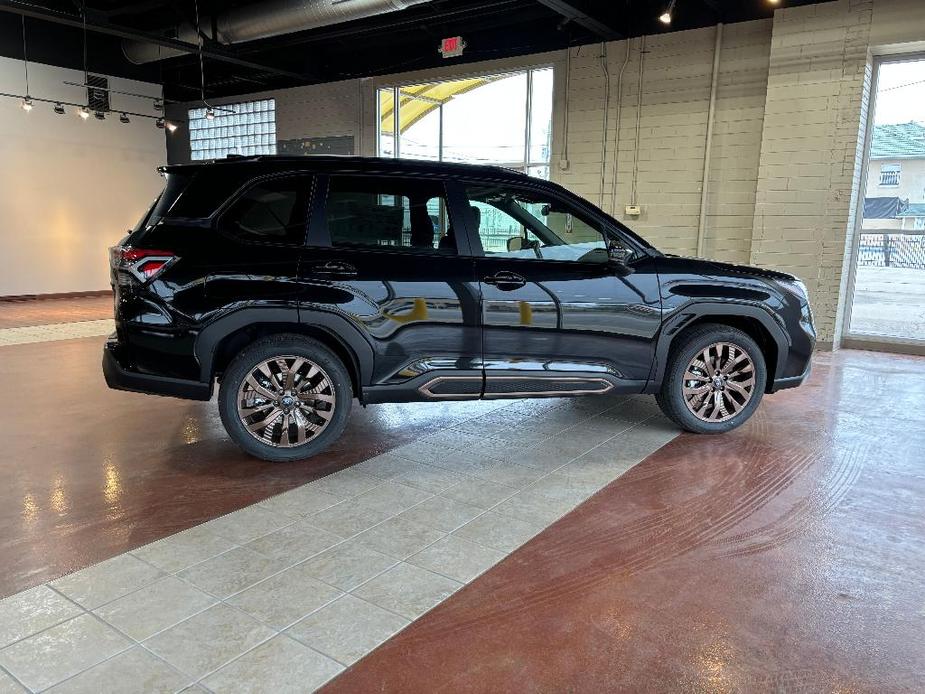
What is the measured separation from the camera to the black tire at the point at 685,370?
437cm

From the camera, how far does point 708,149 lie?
823 cm

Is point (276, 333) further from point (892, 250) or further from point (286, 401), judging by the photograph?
point (892, 250)

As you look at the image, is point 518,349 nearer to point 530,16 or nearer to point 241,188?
point 241,188

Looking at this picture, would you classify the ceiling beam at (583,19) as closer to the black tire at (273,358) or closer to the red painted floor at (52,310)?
the black tire at (273,358)

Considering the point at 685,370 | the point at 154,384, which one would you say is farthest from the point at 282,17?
the point at 685,370

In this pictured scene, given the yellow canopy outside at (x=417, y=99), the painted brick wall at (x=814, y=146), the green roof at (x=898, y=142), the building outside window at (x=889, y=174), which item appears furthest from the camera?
the yellow canopy outside at (x=417, y=99)

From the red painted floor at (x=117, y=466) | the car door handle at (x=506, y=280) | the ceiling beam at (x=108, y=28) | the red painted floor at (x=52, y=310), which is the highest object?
the ceiling beam at (x=108, y=28)

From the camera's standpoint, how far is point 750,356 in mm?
4473

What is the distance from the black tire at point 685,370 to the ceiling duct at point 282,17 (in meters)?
4.86

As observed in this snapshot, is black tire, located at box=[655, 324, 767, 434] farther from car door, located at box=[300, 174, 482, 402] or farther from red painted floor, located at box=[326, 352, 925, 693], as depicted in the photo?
car door, located at box=[300, 174, 482, 402]

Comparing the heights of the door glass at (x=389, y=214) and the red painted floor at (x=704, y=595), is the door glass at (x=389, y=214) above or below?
above

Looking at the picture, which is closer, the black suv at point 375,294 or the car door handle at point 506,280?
the black suv at point 375,294

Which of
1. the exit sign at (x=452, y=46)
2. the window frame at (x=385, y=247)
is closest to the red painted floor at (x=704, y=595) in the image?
the window frame at (x=385, y=247)

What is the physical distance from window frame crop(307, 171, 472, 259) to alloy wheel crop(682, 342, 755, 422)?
70.1 inches
